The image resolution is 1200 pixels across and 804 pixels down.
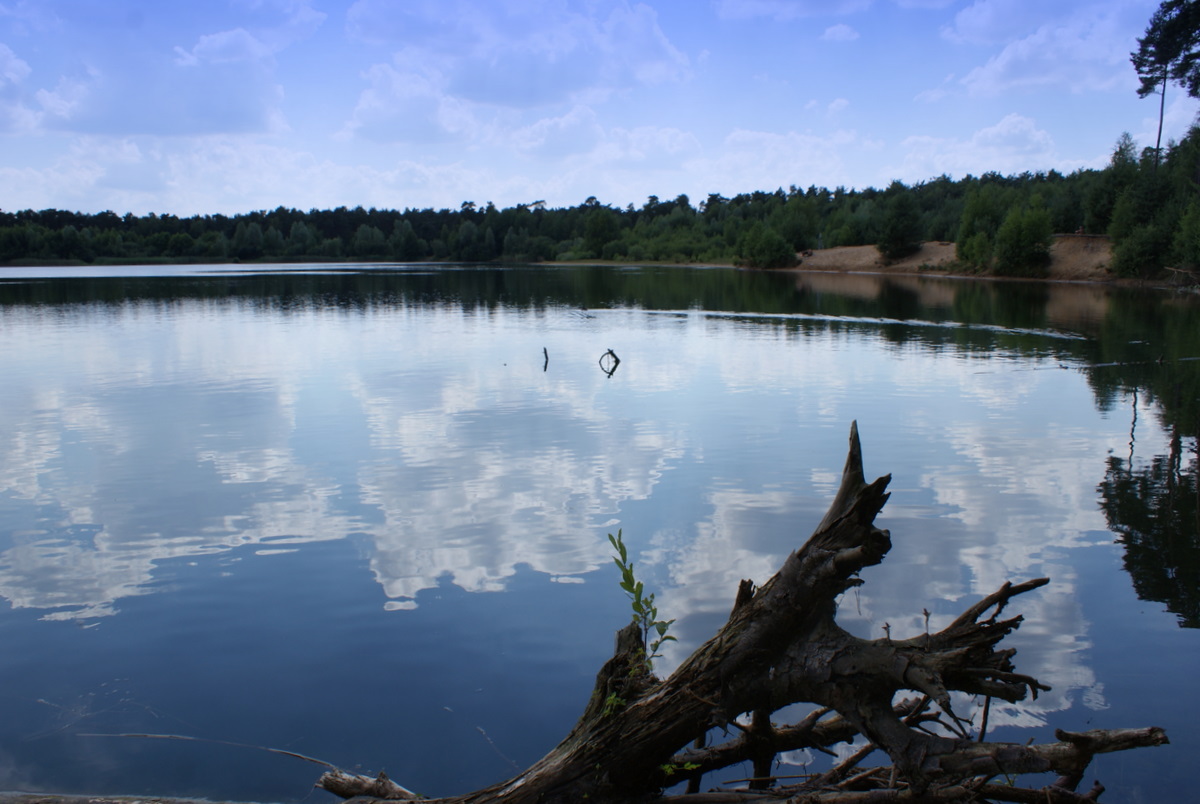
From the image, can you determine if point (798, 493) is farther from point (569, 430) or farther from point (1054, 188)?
point (1054, 188)

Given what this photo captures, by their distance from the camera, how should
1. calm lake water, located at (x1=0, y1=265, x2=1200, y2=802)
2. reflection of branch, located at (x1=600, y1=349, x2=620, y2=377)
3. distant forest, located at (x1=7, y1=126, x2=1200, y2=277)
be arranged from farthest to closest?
distant forest, located at (x1=7, y1=126, x2=1200, y2=277), reflection of branch, located at (x1=600, y1=349, x2=620, y2=377), calm lake water, located at (x1=0, y1=265, x2=1200, y2=802)

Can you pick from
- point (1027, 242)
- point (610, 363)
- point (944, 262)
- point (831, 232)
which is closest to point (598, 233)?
point (831, 232)

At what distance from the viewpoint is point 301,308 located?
2080 inches

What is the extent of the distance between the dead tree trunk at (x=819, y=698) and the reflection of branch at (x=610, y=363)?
21.7m

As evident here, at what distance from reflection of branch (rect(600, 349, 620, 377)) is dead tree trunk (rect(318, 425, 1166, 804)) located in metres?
21.7

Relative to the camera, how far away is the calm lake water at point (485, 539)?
704cm

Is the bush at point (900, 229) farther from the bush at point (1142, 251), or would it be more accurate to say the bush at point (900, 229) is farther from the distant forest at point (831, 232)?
the bush at point (1142, 251)

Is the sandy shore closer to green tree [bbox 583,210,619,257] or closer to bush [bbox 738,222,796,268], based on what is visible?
bush [bbox 738,222,796,268]

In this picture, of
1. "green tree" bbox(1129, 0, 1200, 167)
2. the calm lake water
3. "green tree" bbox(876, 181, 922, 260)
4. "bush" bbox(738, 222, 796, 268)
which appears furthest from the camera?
"bush" bbox(738, 222, 796, 268)

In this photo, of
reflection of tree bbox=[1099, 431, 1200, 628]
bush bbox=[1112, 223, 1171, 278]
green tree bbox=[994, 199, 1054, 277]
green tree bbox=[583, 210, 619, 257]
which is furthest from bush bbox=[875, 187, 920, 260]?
reflection of tree bbox=[1099, 431, 1200, 628]

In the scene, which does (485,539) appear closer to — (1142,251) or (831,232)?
(1142,251)

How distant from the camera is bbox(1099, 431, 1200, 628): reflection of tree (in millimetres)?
9625

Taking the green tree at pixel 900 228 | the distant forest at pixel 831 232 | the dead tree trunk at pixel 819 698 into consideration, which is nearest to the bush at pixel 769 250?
the distant forest at pixel 831 232

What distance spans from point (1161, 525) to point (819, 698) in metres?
9.72
